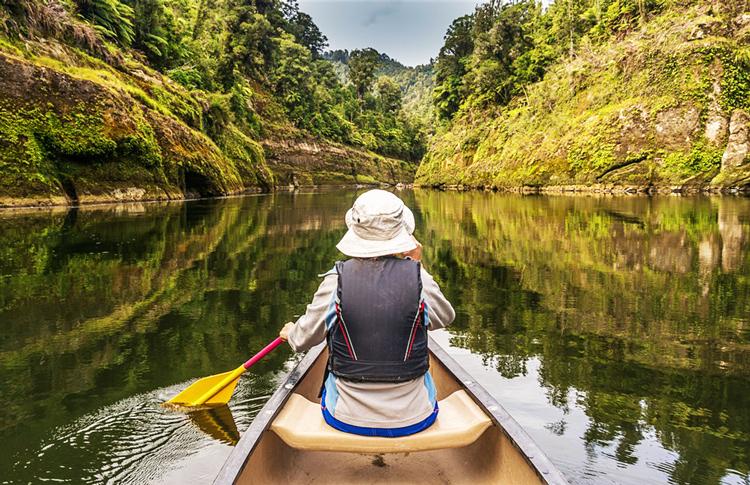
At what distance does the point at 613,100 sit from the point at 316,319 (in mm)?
33499

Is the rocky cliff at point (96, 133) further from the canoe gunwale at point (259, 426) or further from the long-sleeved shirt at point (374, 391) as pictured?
the long-sleeved shirt at point (374, 391)

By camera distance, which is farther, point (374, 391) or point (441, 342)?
point (441, 342)

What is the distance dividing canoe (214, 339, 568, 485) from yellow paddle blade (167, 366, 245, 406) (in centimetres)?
118

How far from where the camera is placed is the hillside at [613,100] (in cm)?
2675

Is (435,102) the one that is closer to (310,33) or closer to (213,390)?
(310,33)

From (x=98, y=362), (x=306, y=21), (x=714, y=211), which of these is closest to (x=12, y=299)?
(x=98, y=362)

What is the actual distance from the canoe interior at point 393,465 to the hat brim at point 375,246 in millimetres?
939

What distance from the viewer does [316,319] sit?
2502 millimetres

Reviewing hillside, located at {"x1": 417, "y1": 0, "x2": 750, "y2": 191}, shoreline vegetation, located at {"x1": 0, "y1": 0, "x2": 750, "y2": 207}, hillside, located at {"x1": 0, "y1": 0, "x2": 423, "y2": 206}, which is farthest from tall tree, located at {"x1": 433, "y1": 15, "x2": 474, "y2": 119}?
hillside, located at {"x1": 0, "y1": 0, "x2": 423, "y2": 206}

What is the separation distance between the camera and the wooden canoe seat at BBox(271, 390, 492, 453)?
2484 millimetres

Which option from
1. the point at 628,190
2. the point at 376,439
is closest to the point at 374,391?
the point at 376,439

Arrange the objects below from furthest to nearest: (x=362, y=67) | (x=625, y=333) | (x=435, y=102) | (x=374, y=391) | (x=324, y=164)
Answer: (x=362, y=67)
(x=324, y=164)
(x=435, y=102)
(x=625, y=333)
(x=374, y=391)

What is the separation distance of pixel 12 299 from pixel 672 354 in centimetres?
753

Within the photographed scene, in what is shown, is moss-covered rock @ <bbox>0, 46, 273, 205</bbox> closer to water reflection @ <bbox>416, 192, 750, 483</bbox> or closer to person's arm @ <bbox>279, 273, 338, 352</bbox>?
water reflection @ <bbox>416, 192, 750, 483</bbox>
